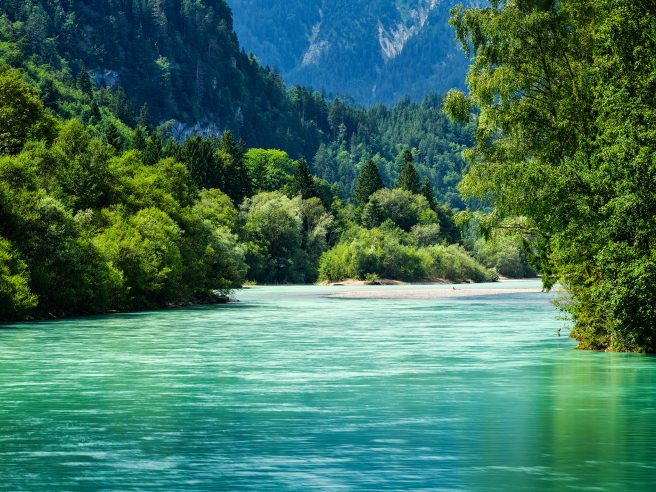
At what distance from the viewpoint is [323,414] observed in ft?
98.3

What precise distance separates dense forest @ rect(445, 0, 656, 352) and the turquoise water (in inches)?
140

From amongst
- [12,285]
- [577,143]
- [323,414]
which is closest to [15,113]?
[12,285]

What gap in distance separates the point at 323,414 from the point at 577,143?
24.7 m

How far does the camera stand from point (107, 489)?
66.3ft

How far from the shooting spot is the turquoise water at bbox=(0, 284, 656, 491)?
21.6m

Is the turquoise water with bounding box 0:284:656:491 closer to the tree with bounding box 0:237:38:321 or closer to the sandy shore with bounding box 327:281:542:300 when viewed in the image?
the tree with bounding box 0:237:38:321

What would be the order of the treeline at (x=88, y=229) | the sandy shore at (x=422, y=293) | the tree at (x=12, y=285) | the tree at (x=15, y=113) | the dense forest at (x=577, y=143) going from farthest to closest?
1. the sandy shore at (x=422, y=293)
2. the tree at (x=15, y=113)
3. the treeline at (x=88, y=229)
4. the tree at (x=12, y=285)
5. the dense forest at (x=577, y=143)

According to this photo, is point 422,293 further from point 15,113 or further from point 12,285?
point 12,285

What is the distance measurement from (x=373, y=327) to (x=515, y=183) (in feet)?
86.1

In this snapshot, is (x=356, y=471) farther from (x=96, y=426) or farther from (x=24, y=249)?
(x=24, y=249)

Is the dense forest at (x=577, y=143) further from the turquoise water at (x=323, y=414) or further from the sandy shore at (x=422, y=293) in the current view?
the sandy shore at (x=422, y=293)

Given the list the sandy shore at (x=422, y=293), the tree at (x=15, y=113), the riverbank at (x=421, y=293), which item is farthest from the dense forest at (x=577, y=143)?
the sandy shore at (x=422, y=293)

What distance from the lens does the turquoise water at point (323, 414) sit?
21.6m

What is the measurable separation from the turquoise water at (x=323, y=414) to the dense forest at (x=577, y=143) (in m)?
3.57
